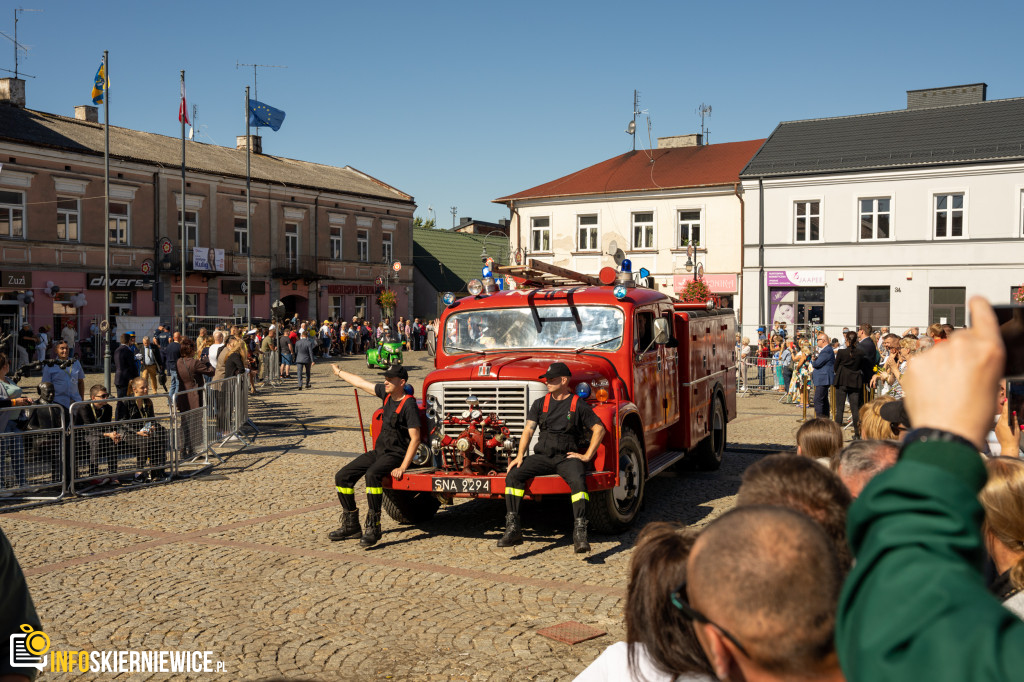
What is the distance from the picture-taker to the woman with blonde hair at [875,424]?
6.71 m

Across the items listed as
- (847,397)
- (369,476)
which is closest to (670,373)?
(369,476)

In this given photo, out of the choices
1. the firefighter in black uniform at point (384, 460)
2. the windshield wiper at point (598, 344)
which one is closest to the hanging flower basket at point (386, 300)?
Result: the windshield wiper at point (598, 344)

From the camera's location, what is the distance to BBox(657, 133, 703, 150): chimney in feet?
158

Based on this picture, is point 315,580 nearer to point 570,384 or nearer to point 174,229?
point 570,384

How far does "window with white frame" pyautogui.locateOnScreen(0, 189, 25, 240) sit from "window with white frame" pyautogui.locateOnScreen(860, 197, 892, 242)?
108 feet

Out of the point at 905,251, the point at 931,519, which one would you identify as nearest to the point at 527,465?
the point at 931,519

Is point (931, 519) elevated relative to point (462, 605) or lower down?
elevated

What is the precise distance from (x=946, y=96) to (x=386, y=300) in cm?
2938

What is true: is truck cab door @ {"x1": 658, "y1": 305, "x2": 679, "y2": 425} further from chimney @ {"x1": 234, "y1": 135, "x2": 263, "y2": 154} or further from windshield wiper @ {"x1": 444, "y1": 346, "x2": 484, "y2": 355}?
chimney @ {"x1": 234, "y1": 135, "x2": 263, "y2": 154}

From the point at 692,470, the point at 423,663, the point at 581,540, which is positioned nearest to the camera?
the point at 423,663

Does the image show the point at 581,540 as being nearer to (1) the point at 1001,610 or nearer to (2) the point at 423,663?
(2) the point at 423,663

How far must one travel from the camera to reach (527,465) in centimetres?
873

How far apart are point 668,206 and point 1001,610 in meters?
43.0

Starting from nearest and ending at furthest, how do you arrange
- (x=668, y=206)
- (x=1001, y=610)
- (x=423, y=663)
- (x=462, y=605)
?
1. (x=1001, y=610)
2. (x=423, y=663)
3. (x=462, y=605)
4. (x=668, y=206)
